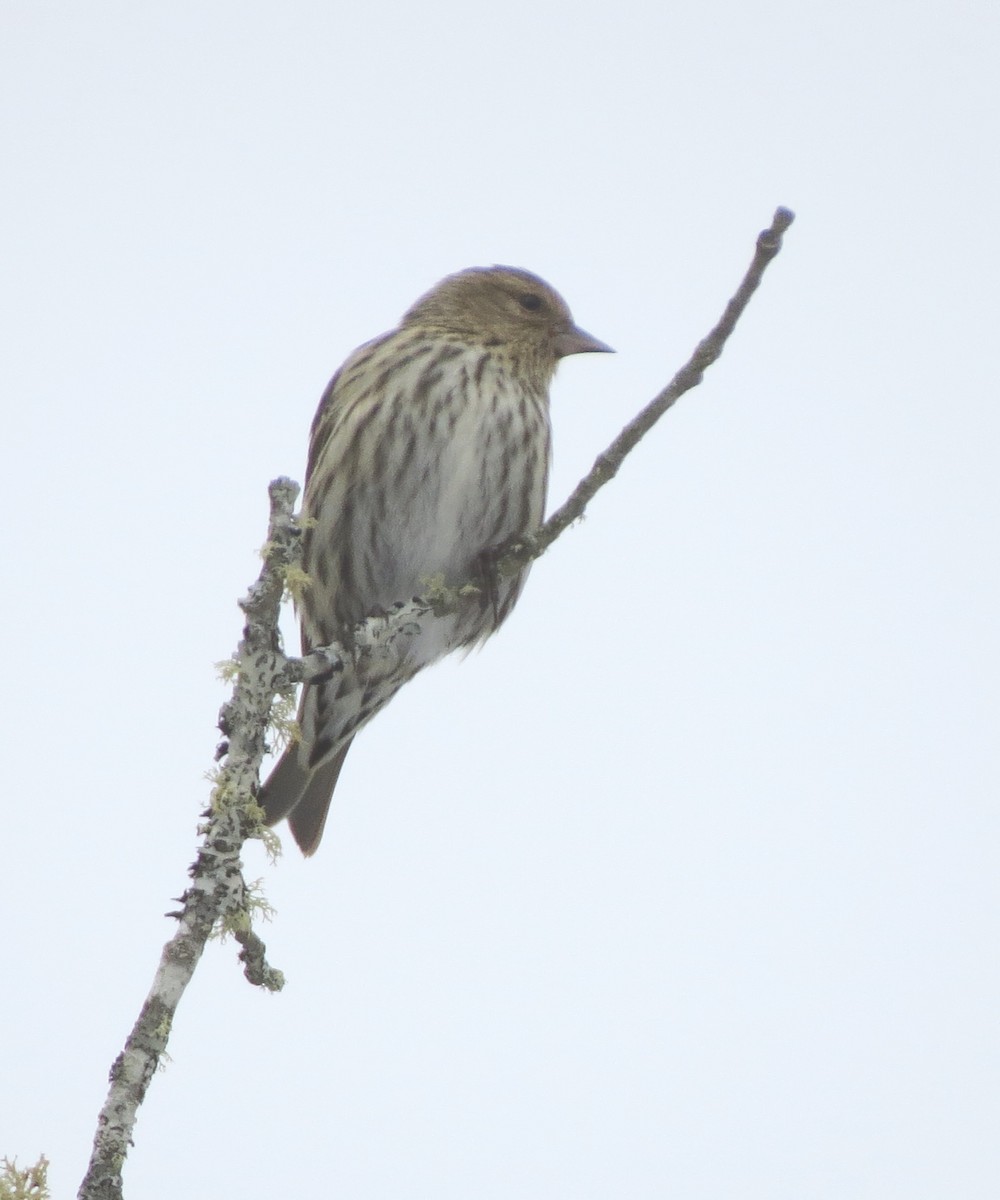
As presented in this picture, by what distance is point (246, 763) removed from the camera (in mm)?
3043

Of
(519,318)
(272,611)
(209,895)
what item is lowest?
(209,895)

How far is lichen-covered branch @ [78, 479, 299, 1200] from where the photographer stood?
7.80 ft

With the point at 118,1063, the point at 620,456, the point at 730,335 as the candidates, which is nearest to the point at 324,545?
the point at 620,456

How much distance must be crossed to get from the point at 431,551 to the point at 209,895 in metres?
2.16

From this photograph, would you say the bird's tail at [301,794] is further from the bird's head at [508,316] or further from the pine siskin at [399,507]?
the bird's head at [508,316]

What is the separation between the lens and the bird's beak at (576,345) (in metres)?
5.66

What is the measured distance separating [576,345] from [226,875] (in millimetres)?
3205

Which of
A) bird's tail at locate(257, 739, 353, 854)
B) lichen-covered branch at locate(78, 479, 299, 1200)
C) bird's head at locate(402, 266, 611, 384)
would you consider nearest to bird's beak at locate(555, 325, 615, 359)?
bird's head at locate(402, 266, 611, 384)

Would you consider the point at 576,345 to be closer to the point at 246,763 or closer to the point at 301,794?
the point at 301,794

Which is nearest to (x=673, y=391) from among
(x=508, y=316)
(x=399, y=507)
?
(x=399, y=507)

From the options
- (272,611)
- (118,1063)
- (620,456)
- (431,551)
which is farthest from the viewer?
(431,551)

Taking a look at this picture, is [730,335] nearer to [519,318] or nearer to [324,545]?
[324,545]

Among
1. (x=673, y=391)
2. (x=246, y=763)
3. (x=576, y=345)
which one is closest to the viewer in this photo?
(x=246, y=763)

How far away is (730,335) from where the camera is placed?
330 cm
